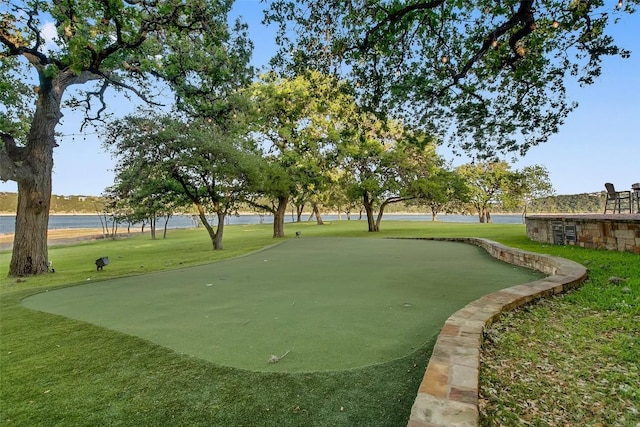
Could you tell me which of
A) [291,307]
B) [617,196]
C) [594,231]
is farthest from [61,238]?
[617,196]

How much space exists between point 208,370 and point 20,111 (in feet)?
45.5

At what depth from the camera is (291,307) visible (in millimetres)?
4324

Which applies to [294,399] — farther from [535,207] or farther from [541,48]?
[535,207]

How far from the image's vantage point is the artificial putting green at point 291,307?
9.71 feet

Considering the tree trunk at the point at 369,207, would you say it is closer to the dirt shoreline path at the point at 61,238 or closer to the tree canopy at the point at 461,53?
the tree canopy at the point at 461,53

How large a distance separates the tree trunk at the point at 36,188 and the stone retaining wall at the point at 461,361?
11.3 metres

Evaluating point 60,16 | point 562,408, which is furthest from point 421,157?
point 562,408

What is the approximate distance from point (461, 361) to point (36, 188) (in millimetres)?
11573

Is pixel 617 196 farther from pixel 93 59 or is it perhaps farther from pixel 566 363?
pixel 93 59

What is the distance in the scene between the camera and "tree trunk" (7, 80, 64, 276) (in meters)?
9.12

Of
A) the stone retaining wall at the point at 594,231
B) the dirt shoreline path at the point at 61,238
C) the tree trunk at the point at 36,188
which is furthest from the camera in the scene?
the dirt shoreline path at the point at 61,238

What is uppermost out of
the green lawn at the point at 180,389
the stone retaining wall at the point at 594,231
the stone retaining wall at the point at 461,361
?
the stone retaining wall at the point at 594,231

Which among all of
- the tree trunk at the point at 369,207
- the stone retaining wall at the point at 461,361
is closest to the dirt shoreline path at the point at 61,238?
the tree trunk at the point at 369,207

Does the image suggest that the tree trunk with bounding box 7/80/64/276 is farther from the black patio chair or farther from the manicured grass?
the black patio chair
